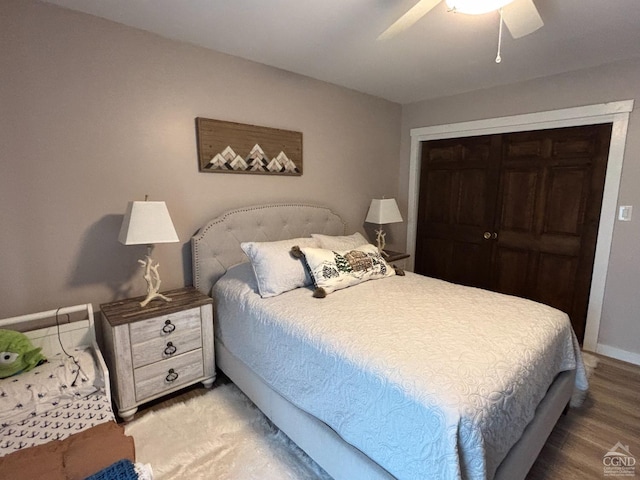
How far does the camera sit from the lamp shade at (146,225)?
1.94m

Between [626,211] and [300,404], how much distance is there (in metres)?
2.86

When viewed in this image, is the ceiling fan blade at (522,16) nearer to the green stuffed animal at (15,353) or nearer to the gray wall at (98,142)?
the gray wall at (98,142)

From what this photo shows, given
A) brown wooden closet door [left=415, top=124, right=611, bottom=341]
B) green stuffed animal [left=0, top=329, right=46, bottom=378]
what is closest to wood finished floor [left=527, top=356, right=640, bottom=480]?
→ brown wooden closet door [left=415, top=124, right=611, bottom=341]

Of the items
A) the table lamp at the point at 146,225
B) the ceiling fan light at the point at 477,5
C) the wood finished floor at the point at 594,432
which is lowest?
the wood finished floor at the point at 594,432

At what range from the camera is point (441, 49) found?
231 cm

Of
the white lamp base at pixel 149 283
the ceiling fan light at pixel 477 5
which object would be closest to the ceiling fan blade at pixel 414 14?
the ceiling fan light at pixel 477 5

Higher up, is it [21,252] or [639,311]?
[21,252]

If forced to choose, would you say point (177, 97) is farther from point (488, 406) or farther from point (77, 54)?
point (488, 406)

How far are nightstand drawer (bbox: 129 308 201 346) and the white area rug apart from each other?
487mm

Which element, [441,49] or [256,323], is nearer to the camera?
[256,323]

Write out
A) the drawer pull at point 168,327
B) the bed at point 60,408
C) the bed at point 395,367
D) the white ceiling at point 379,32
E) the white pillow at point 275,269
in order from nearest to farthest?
1. the bed at point 395,367
2. the bed at point 60,408
3. the white ceiling at point 379,32
4. the drawer pull at point 168,327
5. the white pillow at point 275,269

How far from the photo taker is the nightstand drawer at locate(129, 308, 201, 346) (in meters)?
1.95

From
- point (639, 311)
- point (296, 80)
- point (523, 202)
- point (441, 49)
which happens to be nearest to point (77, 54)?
point (296, 80)

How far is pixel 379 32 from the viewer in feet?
6.80
